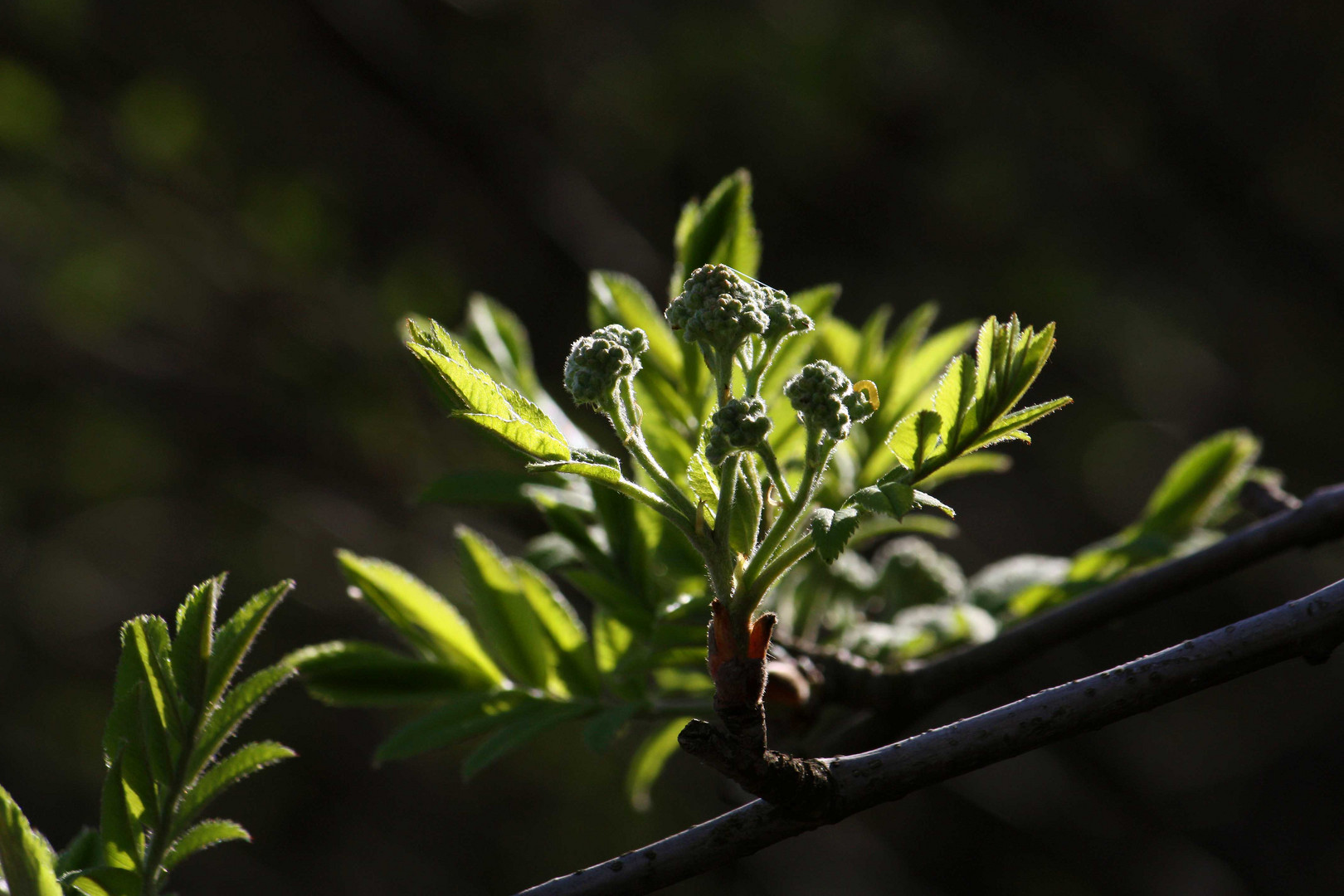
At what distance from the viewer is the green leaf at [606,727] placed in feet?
3.96

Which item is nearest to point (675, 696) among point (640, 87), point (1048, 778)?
point (1048, 778)

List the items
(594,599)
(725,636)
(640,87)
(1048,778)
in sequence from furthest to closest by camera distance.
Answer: (640,87) → (1048,778) → (594,599) → (725,636)

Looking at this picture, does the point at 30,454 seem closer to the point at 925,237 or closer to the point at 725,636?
the point at 925,237

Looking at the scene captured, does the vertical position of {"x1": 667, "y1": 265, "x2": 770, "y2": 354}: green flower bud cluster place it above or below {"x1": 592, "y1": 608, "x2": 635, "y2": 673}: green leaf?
above

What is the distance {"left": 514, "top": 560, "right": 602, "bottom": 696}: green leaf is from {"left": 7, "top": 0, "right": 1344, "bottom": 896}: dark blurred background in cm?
218

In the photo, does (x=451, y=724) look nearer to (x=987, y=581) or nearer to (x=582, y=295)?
(x=987, y=581)

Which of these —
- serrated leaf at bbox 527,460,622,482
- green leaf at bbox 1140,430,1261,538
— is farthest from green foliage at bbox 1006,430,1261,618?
serrated leaf at bbox 527,460,622,482

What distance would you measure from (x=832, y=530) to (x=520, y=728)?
1.94ft

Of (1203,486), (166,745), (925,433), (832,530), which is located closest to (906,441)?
(925,433)

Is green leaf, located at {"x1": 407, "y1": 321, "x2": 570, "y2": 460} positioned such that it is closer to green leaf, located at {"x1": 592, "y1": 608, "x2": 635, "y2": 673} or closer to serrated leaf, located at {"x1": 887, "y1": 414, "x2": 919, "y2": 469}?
serrated leaf, located at {"x1": 887, "y1": 414, "x2": 919, "y2": 469}

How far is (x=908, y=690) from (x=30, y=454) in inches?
171

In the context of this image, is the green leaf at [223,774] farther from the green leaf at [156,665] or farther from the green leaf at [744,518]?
the green leaf at [744,518]

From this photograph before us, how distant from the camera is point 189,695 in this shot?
1.00m

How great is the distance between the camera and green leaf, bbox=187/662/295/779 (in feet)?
3.33
